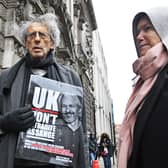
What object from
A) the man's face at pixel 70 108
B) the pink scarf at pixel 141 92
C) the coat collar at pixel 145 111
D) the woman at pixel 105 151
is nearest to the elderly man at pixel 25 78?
the man's face at pixel 70 108

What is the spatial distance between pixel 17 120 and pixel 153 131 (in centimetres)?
92

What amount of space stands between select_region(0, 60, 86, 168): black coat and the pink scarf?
0.48 meters

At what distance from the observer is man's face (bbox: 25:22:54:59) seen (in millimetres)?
2219

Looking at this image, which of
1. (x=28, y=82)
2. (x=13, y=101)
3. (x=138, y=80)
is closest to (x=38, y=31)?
(x=28, y=82)

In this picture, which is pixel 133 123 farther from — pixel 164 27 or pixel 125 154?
pixel 164 27

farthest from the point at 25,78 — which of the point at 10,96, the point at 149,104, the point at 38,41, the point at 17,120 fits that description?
the point at 149,104

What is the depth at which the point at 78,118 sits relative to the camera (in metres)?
2.11

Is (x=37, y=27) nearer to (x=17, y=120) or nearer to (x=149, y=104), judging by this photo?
(x=17, y=120)

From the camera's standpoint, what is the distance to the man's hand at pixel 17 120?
1928 mm

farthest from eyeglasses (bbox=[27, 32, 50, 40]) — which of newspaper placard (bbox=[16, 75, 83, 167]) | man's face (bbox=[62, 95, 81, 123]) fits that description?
man's face (bbox=[62, 95, 81, 123])

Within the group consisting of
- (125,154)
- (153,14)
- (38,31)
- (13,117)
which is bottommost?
(125,154)

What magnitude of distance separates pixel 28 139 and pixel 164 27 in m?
1.17

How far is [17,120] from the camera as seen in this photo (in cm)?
192

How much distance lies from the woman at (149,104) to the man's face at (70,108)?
0.41 meters
